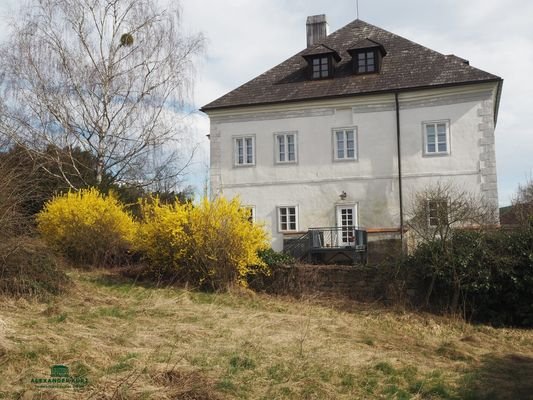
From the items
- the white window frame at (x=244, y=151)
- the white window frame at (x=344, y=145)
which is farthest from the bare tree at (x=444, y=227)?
the white window frame at (x=244, y=151)

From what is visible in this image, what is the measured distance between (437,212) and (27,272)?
1077cm

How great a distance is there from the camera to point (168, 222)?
16.0 m

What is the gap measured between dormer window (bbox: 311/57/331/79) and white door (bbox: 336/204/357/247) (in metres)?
5.96

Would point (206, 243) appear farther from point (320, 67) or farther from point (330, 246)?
point (320, 67)

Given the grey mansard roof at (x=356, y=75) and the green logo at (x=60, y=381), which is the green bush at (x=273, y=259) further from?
the green logo at (x=60, y=381)

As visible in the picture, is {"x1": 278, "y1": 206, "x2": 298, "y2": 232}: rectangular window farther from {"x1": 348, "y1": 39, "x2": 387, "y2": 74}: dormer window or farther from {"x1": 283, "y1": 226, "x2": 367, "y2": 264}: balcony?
{"x1": 348, "y1": 39, "x2": 387, "y2": 74}: dormer window

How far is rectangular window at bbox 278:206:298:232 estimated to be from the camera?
80.0 feet

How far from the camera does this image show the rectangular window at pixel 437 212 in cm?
1552

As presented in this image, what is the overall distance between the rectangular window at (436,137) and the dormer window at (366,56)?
137 inches

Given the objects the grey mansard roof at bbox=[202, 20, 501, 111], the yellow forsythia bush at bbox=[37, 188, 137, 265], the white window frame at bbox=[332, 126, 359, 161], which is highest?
the grey mansard roof at bbox=[202, 20, 501, 111]

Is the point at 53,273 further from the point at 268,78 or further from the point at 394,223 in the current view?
the point at 268,78

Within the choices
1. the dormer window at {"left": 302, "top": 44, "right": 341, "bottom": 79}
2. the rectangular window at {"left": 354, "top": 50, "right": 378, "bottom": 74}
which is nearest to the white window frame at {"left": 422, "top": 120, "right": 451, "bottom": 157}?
the rectangular window at {"left": 354, "top": 50, "right": 378, "bottom": 74}

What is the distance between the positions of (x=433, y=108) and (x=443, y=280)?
10493 millimetres

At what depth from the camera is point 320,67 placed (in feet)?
82.9
